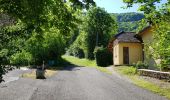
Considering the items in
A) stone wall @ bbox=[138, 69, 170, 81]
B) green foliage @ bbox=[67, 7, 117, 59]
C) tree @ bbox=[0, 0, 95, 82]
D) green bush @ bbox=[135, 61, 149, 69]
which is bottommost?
stone wall @ bbox=[138, 69, 170, 81]

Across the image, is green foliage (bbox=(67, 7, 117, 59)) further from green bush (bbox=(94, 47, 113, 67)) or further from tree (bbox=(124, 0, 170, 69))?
tree (bbox=(124, 0, 170, 69))

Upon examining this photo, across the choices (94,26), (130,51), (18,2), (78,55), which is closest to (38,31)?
(18,2)

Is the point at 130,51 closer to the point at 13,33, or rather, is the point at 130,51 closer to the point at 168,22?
the point at 168,22

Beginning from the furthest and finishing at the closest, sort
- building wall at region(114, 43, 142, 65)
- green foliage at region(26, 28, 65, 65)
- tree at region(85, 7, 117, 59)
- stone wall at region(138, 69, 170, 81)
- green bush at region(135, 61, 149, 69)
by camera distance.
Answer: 1. tree at region(85, 7, 117, 59)
2. green foliage at region(26, 28, 65, 65)
3. building wall at region(114, 43, 142, 65)
4. green bush at region(135, 61, 149, 69)
5. stone wall at region(138, 69, 170, 81)

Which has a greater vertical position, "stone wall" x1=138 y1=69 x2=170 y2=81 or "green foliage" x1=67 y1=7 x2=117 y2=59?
"green foliage" x1=67 y1=7 x2=117 y2=59

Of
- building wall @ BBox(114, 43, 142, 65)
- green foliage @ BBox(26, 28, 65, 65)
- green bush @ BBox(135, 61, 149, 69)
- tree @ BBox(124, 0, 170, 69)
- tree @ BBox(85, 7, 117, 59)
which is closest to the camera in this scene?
tree @ BBox(124, 0, 170, 69)

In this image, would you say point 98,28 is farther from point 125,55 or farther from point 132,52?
point 132,52

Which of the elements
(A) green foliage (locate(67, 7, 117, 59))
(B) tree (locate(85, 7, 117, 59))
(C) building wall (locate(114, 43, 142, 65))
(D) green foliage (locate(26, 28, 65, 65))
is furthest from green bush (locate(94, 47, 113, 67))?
(B) tree (locate(85, 7, 117, 59))

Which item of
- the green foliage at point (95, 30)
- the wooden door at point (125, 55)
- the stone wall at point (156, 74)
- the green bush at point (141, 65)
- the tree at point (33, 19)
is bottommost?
the stone wall at point (156, 74)

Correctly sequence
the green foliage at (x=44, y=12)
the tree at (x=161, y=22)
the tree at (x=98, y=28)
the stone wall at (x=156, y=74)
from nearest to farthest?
the green foliage at (x=44, y=12) < the tree at (x=161, y=22) < the stone wall at (x=156, y=74) < the tree at (x=98, y=28)

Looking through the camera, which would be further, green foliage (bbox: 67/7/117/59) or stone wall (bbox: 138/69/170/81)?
green foliage (bbox: 67/7/117/59)

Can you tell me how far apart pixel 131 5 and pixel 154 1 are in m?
1.66

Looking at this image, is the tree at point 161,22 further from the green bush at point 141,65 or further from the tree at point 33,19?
the green bush at point 141,65

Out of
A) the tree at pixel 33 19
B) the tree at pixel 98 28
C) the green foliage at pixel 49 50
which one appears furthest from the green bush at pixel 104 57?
the tree at pixel 33 19
